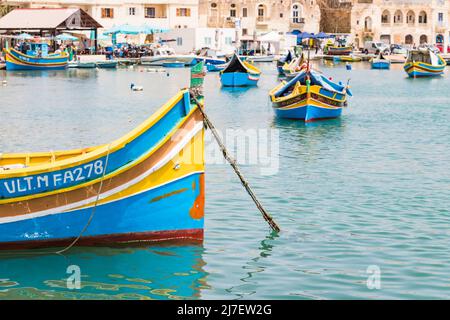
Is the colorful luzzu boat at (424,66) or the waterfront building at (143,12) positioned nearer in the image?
the colorful luzzu boat at (424,66)

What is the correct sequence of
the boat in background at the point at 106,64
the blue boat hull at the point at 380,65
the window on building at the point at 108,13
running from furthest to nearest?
the window on building at the point at 108,13 < the blue boat hull at the point at 380,65 < the boat in background at the point at 106,64

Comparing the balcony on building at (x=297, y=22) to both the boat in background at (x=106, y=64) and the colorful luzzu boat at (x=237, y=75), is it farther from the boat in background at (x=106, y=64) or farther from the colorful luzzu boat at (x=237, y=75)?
the colorful luzzu boat at (x=237, y=75)

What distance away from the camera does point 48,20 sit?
7981 centimetres

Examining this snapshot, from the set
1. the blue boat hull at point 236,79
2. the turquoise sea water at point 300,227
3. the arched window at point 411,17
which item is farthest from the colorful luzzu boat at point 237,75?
the arched window at point 411,17

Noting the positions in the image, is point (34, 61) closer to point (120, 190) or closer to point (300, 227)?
point (300, 227)

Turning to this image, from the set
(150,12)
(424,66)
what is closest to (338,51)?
(150,12)

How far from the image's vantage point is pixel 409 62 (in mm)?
74125

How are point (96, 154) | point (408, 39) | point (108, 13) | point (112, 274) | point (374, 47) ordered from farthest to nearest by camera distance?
point (408, 39), point (374, 47), point (108, 13), point (96, 154), point (112, 274)

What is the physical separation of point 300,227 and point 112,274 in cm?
447

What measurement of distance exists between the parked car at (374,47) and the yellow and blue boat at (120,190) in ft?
328

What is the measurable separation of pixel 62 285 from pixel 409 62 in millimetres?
62941

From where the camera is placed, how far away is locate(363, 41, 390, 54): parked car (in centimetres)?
11394

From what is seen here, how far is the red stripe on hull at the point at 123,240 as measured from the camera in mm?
15391

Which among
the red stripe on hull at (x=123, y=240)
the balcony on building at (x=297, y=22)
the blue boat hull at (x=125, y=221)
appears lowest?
the red stripe on hull at (x=123, y=240)
